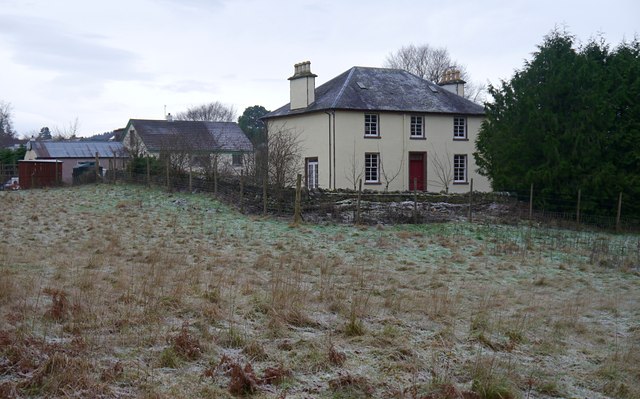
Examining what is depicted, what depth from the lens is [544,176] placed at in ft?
80.0

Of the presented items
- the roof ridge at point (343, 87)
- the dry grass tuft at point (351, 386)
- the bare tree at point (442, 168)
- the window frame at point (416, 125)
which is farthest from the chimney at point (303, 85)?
the dry grass tuft at point (351, 386)

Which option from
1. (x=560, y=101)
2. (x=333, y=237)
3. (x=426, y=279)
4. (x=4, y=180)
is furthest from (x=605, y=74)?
(x=4, y=180)

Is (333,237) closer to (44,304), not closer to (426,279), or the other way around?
(426,279)

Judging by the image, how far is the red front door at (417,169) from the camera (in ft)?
128

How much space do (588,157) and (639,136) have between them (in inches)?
76.9

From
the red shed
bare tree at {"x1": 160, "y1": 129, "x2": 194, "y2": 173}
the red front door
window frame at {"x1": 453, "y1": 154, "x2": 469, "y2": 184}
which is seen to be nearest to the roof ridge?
the red front door

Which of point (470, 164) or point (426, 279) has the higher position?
point (470, 164)

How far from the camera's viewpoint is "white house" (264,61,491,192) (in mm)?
37125

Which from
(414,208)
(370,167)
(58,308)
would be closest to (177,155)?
(370,167)

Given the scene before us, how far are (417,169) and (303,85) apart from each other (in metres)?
8.38

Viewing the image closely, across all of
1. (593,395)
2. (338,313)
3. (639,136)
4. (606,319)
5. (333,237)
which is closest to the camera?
(593,395)

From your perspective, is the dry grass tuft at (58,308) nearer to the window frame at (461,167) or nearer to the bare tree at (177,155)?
the bare tree at (177,155)

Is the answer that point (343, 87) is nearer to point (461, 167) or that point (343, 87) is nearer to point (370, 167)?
point (370, 167)

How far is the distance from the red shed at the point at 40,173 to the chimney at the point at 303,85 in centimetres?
1409
